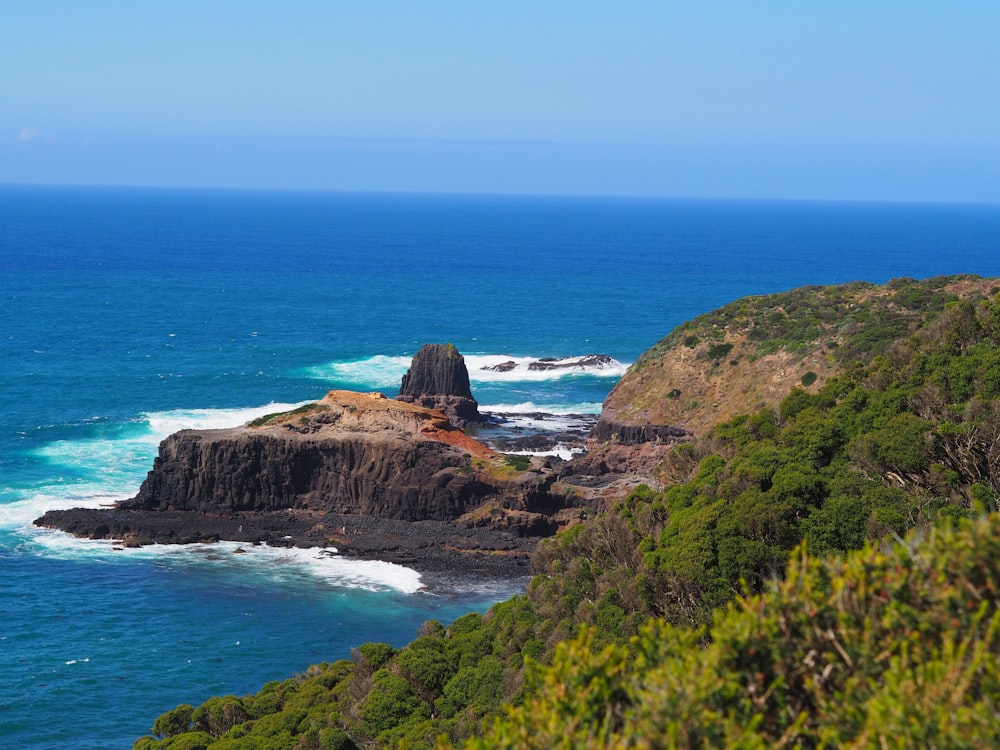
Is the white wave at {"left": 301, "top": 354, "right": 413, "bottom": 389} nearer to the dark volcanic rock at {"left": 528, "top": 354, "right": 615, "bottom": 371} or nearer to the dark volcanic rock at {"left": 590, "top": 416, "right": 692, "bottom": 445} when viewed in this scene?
the dark volcanic rock at {"left": 528, "top": 354, "right": 615, "bottom": 371}

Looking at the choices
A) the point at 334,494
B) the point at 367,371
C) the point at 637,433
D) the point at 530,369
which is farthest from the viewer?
the point at 530,369

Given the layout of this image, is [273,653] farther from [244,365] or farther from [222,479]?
[244,365]

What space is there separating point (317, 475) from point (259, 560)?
765 cm

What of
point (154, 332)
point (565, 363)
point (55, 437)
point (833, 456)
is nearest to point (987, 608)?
point (833, 456)

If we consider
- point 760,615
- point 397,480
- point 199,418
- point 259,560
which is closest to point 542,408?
point 199,418

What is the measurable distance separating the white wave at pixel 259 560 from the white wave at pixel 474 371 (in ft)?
131

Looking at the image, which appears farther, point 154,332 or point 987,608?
point 154,332

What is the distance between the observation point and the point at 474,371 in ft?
349

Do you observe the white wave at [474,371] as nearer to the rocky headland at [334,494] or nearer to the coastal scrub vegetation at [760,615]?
the rocky headland at [334,494]

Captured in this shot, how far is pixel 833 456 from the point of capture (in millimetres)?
36219

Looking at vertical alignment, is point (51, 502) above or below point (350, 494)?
below

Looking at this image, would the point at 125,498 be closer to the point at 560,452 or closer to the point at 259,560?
the point at 259,560

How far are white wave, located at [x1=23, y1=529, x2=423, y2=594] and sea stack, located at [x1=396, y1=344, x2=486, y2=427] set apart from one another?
2622 centimetres

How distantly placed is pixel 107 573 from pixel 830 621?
45.9 metres
